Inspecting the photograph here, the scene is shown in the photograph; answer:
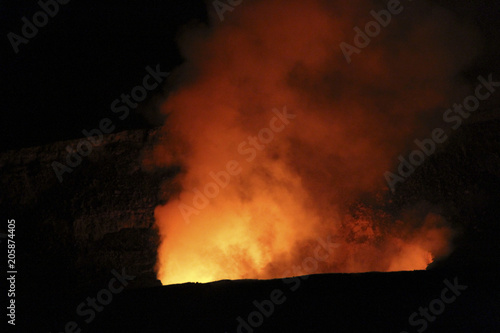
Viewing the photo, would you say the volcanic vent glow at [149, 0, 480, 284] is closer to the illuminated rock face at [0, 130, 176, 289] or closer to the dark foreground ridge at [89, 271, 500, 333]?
the illuminated rock face at [0, 130, 176, 289]

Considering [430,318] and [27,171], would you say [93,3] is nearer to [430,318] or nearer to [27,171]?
[27,171]

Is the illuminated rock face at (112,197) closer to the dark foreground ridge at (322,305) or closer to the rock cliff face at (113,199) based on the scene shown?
the rock cliff face at (113,199)

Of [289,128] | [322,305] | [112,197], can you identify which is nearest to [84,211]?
[112,197]

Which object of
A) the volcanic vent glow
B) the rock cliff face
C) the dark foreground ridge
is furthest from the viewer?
the volcanic vent glow

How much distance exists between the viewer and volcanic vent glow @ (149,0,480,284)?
4375 millimetres

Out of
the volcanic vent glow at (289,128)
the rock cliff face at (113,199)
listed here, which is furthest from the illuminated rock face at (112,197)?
the volcanic vent glow at (289,128)

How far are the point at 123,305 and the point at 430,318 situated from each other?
2.30 m

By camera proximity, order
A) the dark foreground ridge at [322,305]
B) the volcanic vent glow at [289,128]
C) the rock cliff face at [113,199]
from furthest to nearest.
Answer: the volcanic vent glow at [289,128] < the rock cliff face at [113,199] < the dark foreground ridge at [322,305]

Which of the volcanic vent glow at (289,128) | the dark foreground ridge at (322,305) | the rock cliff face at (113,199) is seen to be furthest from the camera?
the volcanic vent glow at (289,128)

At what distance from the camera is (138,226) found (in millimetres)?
4223

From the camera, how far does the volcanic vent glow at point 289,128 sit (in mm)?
4375

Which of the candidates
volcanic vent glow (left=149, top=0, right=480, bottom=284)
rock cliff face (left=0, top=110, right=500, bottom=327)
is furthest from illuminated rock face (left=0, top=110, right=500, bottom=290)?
volcanic vent glow (left=149, top=0, right=480, bottom=284)

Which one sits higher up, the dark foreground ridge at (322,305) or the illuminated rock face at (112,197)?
the illuminated rock face at (112,197)

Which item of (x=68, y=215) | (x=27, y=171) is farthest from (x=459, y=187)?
(x=27, y=171)
